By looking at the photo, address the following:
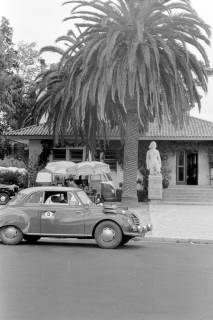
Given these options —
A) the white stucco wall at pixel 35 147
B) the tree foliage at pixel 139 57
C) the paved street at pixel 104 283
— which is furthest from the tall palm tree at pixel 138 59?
the paved street at pixel 104 283

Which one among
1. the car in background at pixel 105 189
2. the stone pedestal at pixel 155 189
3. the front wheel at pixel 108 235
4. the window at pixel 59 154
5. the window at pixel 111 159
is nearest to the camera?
the front wheel at pixel 108 235

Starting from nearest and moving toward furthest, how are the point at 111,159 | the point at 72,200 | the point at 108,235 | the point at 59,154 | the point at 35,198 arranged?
the point at 108,235, the point at 72,200, the point at 35,198, the point at 111,159, the point at 59,154

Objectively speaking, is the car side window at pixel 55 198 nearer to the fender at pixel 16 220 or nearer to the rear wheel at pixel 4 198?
the fender at pixel 16 220

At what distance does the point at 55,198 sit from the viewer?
1523 centimetres

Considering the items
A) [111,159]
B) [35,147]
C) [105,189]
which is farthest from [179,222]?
[35,147]

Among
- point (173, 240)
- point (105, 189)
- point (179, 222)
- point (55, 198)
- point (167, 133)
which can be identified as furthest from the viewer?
point (167, 133)

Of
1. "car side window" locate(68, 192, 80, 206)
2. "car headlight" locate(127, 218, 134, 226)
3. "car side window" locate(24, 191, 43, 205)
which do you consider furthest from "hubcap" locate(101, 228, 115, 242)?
"car side window" locate(24, 191, 43, 205)

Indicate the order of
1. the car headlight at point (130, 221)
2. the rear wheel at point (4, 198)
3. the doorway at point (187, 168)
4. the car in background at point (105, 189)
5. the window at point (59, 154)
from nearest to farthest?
the car headlight at point (130, 221) → the rear wheel at point (4, 198) → the car in background at point (105, 189) → the window at point (59, 154) → the doorway at point (187, 168)

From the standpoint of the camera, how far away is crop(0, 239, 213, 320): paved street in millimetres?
7164

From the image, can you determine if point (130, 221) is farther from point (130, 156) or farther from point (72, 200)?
point (130, 156)

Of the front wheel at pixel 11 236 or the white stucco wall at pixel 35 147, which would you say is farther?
the white stucco wall at pixel 35 147

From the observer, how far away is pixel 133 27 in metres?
28.0

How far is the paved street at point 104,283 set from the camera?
7.16 metres

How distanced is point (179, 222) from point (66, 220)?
8.03 metres
